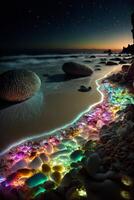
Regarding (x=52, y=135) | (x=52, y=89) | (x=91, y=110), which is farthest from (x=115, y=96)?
(x=52, y=135)

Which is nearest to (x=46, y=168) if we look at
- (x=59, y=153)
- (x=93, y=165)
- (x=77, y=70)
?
(x=59, y=153)

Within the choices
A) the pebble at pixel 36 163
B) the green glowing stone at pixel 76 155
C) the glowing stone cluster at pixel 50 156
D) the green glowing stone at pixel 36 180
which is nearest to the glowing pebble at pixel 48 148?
the glowing stone cluster at pixel 50 156

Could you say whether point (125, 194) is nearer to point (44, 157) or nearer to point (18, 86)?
point (44, 157)

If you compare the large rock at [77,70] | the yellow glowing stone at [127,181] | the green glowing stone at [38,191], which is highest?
the large rock at [77,70]

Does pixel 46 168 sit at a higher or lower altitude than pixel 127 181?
lower

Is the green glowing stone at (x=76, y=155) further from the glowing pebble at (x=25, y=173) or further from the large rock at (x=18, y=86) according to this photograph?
the large rock at (x=18, y=86)

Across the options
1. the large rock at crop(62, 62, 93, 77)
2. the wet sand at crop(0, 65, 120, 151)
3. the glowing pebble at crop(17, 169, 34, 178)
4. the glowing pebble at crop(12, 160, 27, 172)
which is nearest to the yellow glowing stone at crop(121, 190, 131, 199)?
the glowing pebble at crop(17, 169, 34, 178)

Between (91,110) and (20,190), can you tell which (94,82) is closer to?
(91,110)
